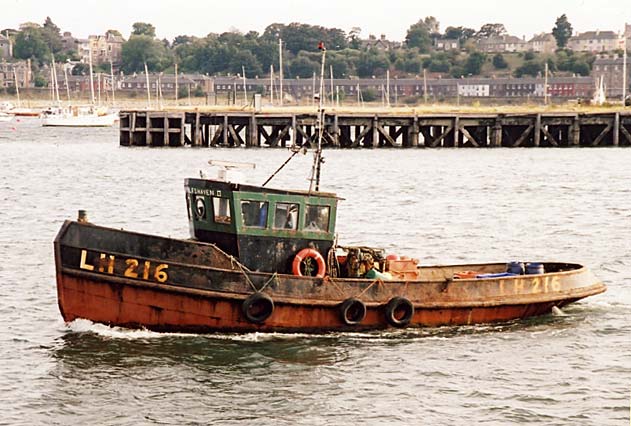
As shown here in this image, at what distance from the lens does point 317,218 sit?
22219 mm

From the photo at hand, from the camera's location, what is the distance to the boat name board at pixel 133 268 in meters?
21.0

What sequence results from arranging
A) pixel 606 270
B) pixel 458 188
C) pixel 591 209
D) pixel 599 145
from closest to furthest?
pixel 606 270 < pixel 591 209 < pixel 458 188 < pixel 599 145

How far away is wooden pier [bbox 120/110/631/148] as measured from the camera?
77.1 metres

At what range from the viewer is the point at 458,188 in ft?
180

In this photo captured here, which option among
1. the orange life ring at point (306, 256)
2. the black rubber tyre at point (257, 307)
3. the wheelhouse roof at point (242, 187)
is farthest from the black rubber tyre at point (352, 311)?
the wheelhouse roof at point (242, 187)

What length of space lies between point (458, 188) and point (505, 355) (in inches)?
1321

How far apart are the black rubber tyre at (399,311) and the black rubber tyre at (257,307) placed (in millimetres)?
2214

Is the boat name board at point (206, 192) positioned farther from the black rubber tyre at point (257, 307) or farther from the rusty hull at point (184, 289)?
the black rubber tyre at point (257, 307)

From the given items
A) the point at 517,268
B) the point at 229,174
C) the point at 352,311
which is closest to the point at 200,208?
the point at 229,174

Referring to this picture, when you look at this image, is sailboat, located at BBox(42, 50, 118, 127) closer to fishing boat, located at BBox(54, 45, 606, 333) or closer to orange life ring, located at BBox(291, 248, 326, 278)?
fishing boat, located at BBox(54, 45, 606, 333)

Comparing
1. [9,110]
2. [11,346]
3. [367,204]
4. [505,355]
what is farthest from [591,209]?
[9,110]

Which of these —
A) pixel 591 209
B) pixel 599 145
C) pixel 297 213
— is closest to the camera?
Result: pixel 297 213

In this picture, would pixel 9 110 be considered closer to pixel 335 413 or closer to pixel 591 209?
pixel 591 209

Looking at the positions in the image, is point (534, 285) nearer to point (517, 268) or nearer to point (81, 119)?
point (517, 268)
